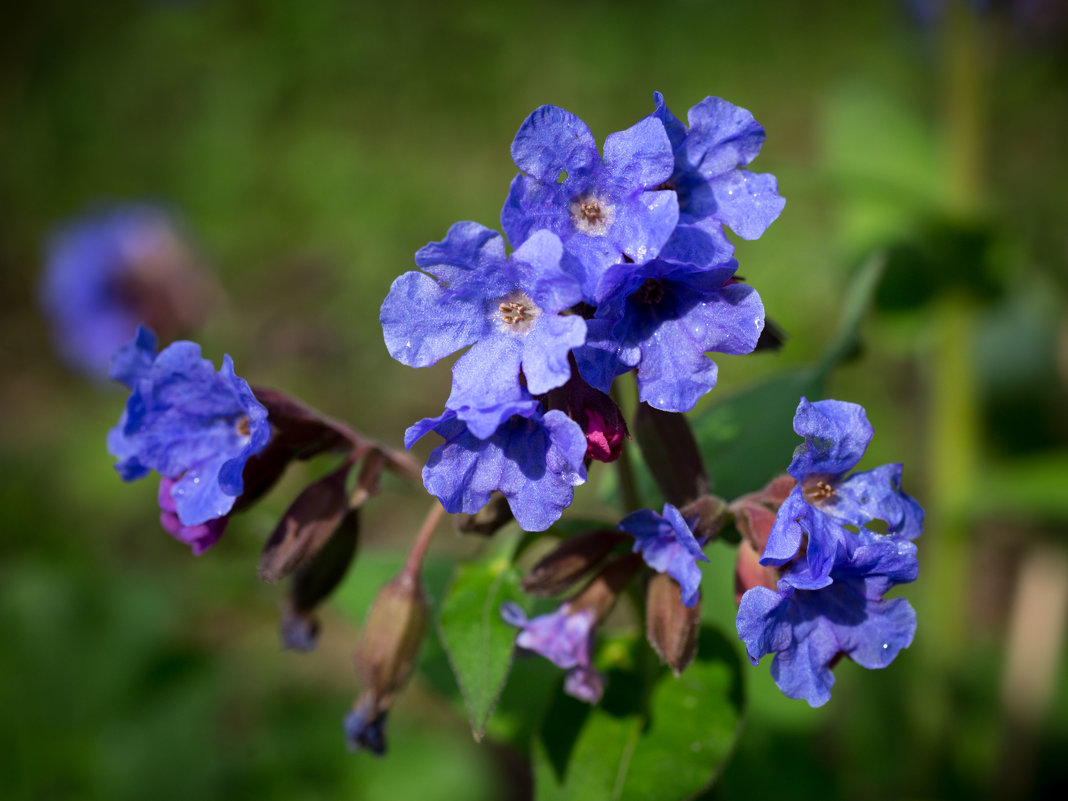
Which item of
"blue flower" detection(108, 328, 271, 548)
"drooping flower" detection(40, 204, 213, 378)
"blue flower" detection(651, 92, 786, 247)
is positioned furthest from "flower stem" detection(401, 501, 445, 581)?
"drooping flower" detection(40, 204, 213, 378)

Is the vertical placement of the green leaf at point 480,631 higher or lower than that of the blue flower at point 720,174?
lower

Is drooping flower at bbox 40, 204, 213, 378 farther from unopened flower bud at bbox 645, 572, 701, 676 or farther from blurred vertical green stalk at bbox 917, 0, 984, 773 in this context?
unopened flower bud at bbox 645, 572, 701, 676

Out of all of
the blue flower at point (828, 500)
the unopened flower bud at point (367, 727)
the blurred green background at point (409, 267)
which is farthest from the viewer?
the blurred green background at point (409, 267)

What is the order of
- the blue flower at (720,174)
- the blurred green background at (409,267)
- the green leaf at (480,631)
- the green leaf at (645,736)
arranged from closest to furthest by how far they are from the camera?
the blue flower at (720,174), the green leaf at (480,631), the green leaf at (645,736), the blurred green background at (409,267)

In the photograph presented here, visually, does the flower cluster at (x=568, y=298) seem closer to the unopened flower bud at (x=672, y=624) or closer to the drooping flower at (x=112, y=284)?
the unopened flower bud at (x=672, y=624)

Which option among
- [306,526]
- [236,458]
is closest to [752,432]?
[306,526]

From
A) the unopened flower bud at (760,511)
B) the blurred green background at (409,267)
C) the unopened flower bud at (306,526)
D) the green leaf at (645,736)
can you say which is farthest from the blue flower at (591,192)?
the blurred green background at (409,267)

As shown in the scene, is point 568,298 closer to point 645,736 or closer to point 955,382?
point 645,736
